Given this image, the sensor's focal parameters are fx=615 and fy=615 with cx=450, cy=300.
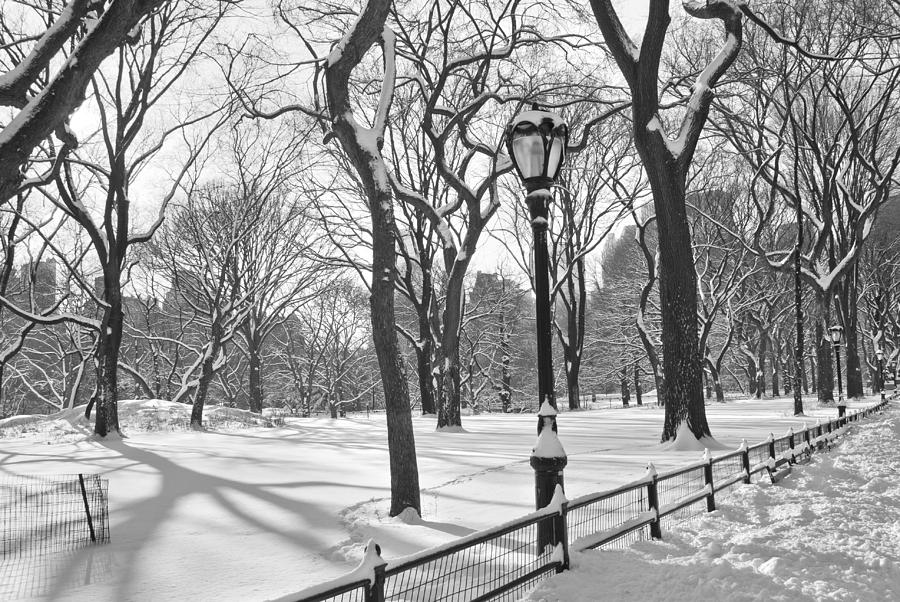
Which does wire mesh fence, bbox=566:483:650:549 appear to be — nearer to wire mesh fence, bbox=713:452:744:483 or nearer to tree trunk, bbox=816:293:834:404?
wire mesh fence, bbox=713:452:744:483

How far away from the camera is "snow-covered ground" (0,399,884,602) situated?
19.9 ft

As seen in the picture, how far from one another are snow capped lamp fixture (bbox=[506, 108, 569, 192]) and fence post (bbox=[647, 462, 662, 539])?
11.2 feet

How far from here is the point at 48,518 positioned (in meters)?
8.56

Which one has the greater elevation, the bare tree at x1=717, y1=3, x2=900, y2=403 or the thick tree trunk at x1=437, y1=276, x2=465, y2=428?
the bare tree at x1=717, y1=3, x2=900, y2=403

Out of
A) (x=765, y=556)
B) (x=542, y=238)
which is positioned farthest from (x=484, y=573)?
(x=542, y=238)

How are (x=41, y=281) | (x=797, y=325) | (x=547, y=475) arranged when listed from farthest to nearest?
1. (x=41, y=281)
2. (x=797, y=325)
3. (x=547, y=475)

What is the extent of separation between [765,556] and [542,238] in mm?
4005

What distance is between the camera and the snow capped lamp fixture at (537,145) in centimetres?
645

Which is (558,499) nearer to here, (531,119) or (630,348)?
(531,119)

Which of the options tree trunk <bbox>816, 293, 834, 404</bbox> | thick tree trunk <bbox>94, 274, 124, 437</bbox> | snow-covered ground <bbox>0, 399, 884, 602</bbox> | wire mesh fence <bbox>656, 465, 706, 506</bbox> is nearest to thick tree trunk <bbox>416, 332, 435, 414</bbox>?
snow-covered ground <bbox>0, 399, 884, 602</bbox>

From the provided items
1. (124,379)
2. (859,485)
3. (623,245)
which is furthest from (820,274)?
(124,379)

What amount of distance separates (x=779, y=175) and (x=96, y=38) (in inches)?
1223

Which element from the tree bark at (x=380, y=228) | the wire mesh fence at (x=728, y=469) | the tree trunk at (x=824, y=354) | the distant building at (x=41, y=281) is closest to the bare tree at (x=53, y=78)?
the tree bark at (x=380, y=228)

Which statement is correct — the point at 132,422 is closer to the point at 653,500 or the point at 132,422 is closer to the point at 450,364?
the point at 450,364
